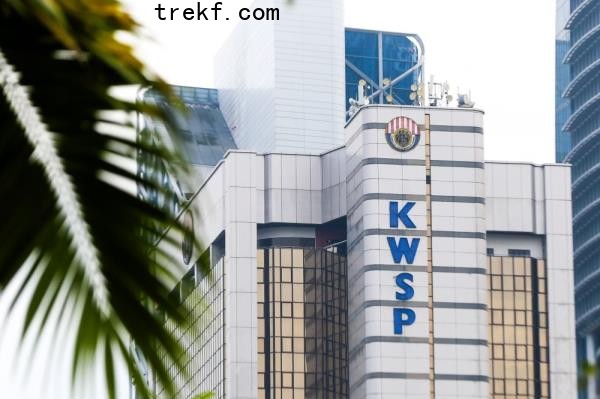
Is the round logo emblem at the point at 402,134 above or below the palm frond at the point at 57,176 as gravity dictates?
above

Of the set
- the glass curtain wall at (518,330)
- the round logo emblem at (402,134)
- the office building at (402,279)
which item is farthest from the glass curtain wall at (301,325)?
the glass curtain wall at (518,330)

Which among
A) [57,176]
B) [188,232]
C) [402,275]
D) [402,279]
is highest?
[402,275]

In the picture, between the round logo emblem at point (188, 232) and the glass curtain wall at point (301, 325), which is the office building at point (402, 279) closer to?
the glass curtain wall at point (301, 325)

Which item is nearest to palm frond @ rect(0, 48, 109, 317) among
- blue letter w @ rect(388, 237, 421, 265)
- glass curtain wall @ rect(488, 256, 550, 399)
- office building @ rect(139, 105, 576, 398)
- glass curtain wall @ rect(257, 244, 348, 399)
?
office building @ rect(139, 105, 576, 398)

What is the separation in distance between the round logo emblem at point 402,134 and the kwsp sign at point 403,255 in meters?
4.66

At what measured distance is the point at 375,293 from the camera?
6063 inches

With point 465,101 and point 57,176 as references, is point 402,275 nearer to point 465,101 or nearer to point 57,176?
point 465,101

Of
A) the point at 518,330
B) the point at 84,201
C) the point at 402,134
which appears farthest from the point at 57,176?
the point at 518,330

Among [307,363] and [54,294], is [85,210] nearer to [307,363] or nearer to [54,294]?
[54,294]

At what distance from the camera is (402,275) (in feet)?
505

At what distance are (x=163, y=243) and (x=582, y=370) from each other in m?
0.97

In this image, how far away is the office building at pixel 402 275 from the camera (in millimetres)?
153750

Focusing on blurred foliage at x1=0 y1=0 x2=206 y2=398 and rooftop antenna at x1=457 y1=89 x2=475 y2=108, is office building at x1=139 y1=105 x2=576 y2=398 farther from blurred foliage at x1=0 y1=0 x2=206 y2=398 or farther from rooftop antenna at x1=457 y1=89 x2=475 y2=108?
blurred foliage at x1=0 y1=0 x2=206 y2=398

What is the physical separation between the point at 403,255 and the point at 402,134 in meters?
9.74
